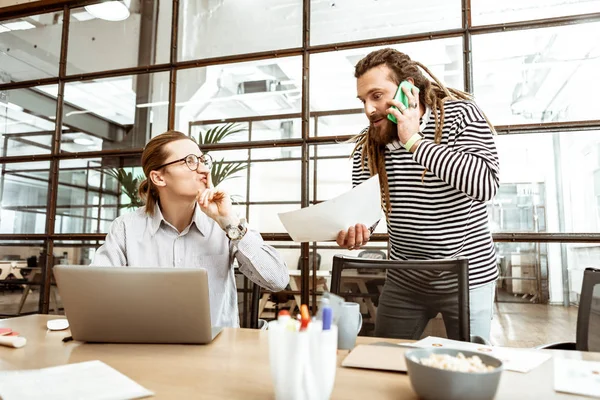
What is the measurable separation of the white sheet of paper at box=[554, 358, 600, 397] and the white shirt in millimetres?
846

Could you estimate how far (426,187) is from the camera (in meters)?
1.57

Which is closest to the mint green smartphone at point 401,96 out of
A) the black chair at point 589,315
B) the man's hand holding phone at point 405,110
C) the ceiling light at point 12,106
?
the man's hand holding phone at point 405,110

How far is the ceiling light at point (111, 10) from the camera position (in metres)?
3.09

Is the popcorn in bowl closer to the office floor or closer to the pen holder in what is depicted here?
the pen holder

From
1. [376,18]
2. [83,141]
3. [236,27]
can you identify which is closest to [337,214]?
[376,18]

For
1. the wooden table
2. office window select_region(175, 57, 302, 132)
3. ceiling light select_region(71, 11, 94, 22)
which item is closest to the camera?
the wooden table

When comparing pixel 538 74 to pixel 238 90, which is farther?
pixel 238 90

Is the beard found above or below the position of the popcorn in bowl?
above

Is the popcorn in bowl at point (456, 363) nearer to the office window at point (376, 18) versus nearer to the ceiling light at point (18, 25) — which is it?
the office window at point (376, 18)

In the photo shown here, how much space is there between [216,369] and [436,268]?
0.68 metres

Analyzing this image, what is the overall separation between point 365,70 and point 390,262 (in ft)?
2.48

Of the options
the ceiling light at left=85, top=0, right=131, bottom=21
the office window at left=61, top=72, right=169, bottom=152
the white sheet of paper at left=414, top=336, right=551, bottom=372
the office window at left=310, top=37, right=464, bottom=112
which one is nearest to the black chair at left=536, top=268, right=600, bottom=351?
the white sheet of paper at left=414, top=336, right=551, bottom=372

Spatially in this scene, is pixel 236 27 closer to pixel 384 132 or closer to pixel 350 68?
pixel 350 68

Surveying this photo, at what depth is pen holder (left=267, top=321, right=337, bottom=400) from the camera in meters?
0.58
